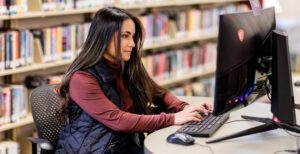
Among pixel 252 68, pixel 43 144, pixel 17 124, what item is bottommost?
pixel 17 124

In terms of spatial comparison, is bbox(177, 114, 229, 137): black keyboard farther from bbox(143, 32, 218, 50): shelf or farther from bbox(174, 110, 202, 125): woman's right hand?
bbox(143, 32, 218, 50): shelf

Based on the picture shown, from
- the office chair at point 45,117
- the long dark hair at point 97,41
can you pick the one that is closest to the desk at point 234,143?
the long dark hair at point 97,41

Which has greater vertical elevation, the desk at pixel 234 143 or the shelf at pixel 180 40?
the shelf at pixel 180 40

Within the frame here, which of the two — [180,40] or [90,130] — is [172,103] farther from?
[180,40]

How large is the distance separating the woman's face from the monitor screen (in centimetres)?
53

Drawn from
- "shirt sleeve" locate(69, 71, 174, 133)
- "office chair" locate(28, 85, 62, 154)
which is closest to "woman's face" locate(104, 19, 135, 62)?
"shirt sleeve" locate(69, 71, 174, 133)

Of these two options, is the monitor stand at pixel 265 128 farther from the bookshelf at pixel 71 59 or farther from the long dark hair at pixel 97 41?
the bookshelf at pixel 71 59

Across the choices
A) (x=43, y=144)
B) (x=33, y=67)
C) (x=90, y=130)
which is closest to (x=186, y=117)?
(x=90, y=130)

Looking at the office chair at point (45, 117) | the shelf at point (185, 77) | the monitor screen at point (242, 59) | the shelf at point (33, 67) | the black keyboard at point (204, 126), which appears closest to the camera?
the monitor screen at point (242, 59)

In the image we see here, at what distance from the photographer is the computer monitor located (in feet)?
5.80

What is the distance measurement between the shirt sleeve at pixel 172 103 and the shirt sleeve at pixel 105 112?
0.29m

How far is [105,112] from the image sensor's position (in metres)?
2.09

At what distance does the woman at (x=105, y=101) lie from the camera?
210 cm

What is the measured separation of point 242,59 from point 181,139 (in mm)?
358
